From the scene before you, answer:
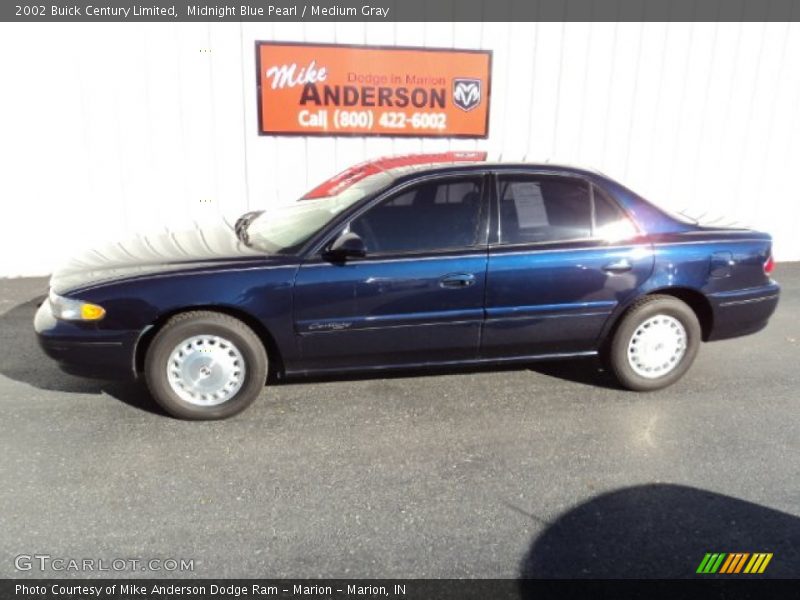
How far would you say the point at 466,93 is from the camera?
7289 millimetres

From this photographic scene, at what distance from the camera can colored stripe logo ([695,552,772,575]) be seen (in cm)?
277

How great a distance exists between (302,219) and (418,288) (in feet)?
3.19

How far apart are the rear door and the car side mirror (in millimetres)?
819

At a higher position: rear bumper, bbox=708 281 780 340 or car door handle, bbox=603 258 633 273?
car door handle, bbox=603 258 633 273

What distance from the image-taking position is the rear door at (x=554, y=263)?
410cm

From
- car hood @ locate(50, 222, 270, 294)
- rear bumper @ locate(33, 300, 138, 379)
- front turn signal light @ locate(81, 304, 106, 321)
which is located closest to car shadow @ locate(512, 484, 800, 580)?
car hood @ locate(50, 222, 270, 294)

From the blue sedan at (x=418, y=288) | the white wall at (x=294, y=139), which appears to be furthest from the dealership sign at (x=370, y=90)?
the blue sedan at (x=418, y=288)

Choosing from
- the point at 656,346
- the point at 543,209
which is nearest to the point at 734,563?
the point at 656,346

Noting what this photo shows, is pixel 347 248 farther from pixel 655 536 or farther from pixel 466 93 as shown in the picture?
pixel 466 93

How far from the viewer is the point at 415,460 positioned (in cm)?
356

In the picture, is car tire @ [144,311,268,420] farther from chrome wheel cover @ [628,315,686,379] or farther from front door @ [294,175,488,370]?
chrome wheel cover @ [628,315,686,379]

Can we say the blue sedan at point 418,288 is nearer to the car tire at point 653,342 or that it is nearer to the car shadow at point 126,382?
the car tire at point 653,342
